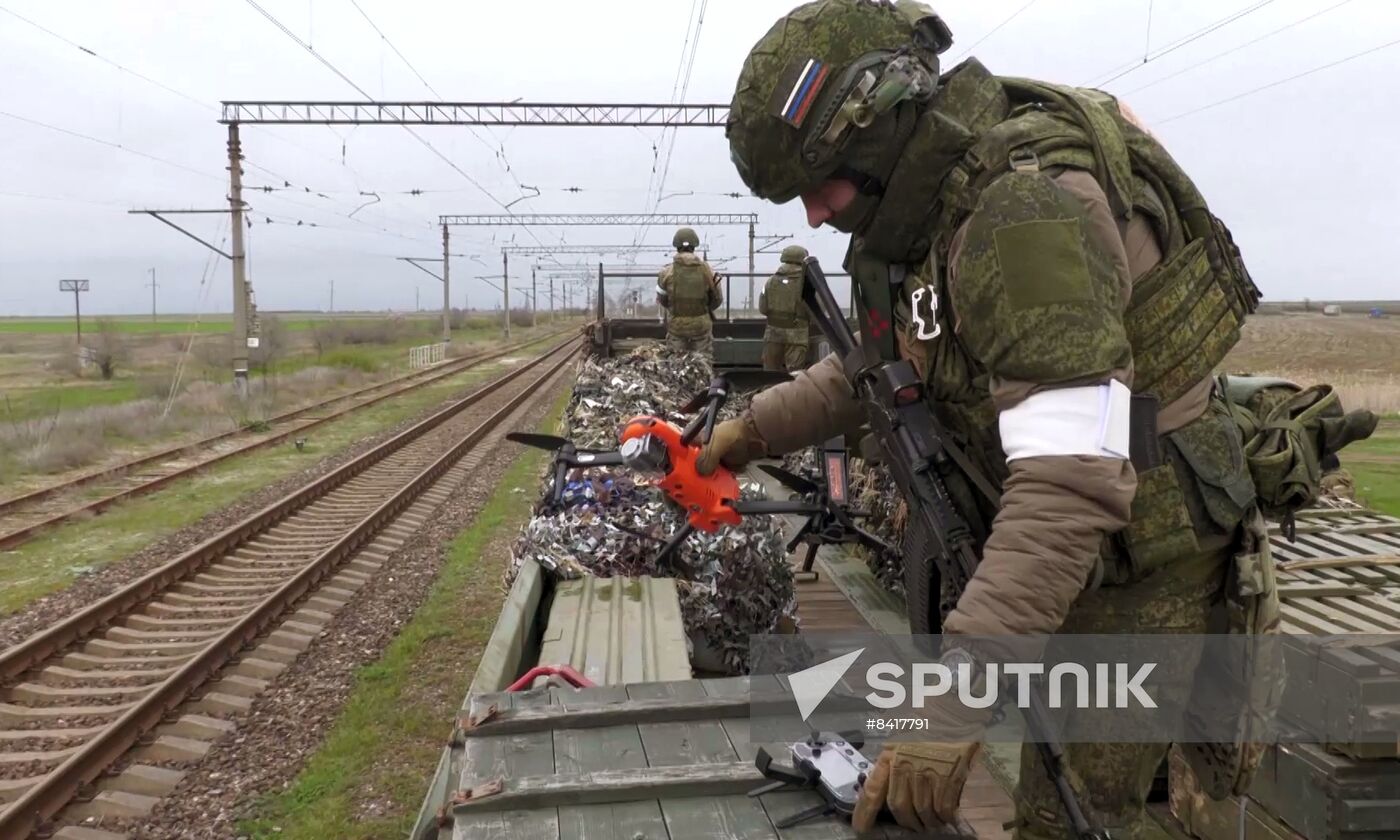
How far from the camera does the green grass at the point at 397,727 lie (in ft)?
16.4

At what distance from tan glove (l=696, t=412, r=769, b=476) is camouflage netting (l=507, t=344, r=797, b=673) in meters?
1.80

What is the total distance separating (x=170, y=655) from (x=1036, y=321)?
729cm

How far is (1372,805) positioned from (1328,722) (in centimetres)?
23

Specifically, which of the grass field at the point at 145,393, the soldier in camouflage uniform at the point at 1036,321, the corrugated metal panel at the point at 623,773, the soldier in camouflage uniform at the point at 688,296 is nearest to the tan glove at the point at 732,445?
the soldier in camouflage uniform at the point at 1036,321

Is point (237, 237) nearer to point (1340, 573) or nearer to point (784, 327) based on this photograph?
point (784, 327)

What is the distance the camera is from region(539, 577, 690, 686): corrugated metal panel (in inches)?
147

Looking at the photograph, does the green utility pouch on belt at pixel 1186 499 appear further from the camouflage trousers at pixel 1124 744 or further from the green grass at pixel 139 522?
the green grass at pixel 139 522

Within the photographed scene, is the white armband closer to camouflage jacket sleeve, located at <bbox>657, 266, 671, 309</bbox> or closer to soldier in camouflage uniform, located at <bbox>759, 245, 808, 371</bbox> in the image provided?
soldier in camouflage uniform, located at <bbox>759, 245, 808, 371</bbox>

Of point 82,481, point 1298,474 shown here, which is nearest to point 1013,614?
point 1298,474

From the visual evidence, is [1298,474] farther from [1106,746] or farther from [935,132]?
[935,132]

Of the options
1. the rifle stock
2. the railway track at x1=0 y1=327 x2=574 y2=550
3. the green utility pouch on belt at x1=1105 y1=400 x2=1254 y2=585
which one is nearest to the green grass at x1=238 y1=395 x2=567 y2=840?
the rifle stock

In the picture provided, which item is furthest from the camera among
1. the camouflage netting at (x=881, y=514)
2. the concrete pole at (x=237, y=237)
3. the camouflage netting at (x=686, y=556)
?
the concrete pole at (x=237, y=237)

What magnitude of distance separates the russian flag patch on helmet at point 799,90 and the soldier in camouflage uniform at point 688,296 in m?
9.01

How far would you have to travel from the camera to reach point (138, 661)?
6934 mm
